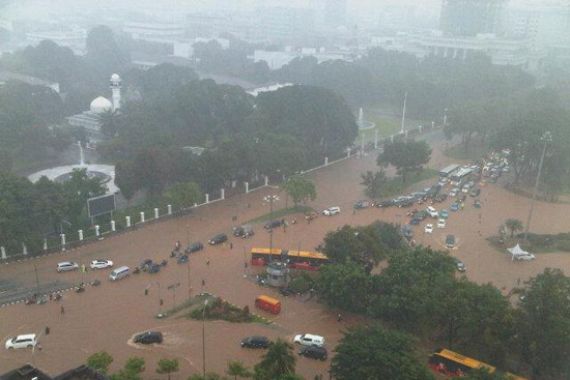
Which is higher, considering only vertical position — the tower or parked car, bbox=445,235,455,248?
the tower

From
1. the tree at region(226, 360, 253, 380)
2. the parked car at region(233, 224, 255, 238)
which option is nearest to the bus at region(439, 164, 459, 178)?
the parked car at region(233, 224, 255, 238)

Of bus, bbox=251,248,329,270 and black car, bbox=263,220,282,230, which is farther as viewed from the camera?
black car, bbox=263,220,282,230

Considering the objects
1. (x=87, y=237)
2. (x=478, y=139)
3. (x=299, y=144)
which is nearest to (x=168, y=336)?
(x=87, y=237)

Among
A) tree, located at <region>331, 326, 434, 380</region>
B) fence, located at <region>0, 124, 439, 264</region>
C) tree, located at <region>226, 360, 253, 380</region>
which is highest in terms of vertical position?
tree, located at <region>331, 326, 434, 380</region>

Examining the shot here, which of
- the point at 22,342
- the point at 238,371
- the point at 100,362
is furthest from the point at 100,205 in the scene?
the point at 238,371

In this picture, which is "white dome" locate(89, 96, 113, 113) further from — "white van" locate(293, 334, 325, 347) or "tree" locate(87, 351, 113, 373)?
"tree" locate(87, 351, 113, 373)

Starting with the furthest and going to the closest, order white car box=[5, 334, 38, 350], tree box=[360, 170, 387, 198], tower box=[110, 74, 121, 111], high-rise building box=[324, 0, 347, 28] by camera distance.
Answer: high-rise building box=[324, 0, 347, 28] < tower box=[110, 74, 121, 111] < tree box=[360, 170, 387, 198] < white car box=[5, 334, 38, 350]
